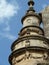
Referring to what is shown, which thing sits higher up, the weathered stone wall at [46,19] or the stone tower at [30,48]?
the weathered stone wall at [46,19]

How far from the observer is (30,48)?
1423 cm

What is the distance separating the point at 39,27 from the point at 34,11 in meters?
1.50

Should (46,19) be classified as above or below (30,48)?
above

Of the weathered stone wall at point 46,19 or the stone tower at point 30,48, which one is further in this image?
the weathered stone wall at point 46,19

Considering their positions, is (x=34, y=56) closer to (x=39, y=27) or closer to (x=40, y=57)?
(x=40, y=57)

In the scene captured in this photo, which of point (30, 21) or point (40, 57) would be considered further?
point (30, 21)

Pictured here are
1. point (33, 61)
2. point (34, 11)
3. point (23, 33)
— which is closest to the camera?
point (33, 61)

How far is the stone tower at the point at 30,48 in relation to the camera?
14.1 meters

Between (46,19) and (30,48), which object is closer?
(30,48)

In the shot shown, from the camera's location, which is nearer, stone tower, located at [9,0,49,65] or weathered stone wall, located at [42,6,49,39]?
stone tower, located at [9,0,49,65]

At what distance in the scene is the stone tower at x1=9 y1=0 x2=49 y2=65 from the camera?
1407 centimetres

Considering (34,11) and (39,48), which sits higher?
(34,11)

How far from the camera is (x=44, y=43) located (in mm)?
14758

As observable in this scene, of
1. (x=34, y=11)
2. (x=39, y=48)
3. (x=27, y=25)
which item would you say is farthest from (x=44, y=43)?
(x=34, y=11)
